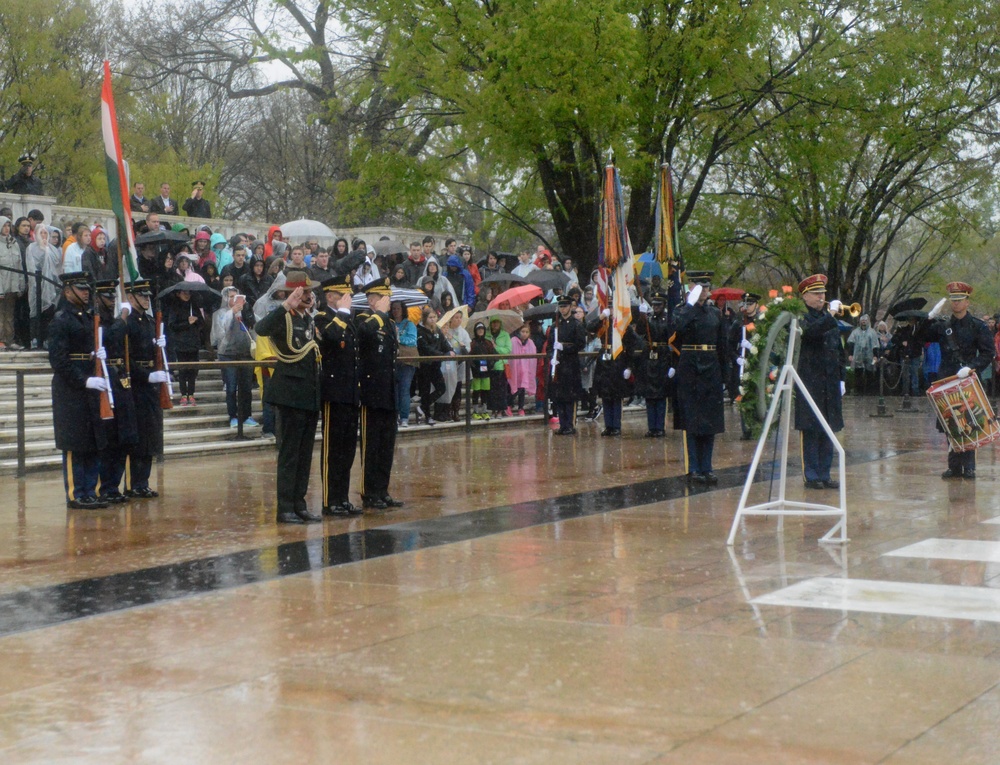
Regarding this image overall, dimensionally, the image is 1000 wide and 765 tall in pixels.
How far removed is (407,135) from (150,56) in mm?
14404

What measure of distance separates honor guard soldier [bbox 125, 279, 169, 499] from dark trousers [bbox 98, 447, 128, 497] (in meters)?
0.15

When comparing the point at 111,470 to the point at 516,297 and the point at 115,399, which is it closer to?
the point at 115,399

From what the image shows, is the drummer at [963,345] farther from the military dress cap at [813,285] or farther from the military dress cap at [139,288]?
the military dress cap at [139,288]

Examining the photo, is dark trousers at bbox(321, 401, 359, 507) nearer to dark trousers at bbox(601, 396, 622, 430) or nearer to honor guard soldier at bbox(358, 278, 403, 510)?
honor guard soldier at bbox(358, 278, 403, 510)

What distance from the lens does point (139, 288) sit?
484 inches

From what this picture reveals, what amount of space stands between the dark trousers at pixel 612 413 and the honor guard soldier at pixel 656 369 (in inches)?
13.5

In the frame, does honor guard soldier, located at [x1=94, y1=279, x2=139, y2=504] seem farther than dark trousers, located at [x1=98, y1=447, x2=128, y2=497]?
No

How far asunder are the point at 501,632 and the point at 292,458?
14.6 ft

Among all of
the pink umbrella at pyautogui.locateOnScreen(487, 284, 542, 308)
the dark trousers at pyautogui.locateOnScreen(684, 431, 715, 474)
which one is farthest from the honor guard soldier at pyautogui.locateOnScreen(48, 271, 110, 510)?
the pink umbrella at pyautogui.locateOnScreen(487, 284, 542, 308)

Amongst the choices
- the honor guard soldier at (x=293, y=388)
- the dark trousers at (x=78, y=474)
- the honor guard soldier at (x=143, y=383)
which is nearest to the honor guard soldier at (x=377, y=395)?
the honor guard soldier at (x=293, y=388)

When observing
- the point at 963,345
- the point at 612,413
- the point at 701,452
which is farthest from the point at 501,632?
the point at 612,413

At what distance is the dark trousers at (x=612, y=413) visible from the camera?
62.2ft

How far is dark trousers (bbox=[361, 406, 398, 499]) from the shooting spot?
11.6 metres

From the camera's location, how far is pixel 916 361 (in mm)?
30328
